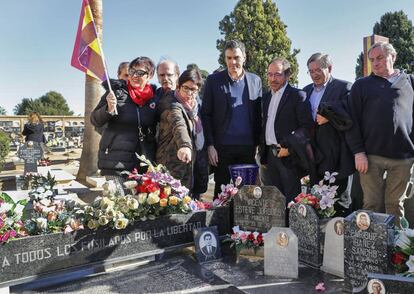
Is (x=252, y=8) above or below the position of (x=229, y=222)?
above

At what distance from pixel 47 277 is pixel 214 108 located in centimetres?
209

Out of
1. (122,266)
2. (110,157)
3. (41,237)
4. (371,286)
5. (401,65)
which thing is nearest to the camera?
(371,286)

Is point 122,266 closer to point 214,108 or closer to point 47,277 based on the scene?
point 47,277

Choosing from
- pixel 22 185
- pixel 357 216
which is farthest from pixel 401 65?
pixel 357 216

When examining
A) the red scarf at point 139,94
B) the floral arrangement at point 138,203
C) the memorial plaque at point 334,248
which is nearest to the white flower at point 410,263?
the memorial plaque at point 334,248

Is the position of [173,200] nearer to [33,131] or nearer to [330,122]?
[330,122]

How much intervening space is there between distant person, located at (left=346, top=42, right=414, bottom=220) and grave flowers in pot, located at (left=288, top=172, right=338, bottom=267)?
950 millimetres

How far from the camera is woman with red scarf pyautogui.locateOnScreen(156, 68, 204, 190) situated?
307 cm

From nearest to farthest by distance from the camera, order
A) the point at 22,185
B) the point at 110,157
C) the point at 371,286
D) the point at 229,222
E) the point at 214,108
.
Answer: the point at 371,286
the point at 229,222
the point at 110,157
the point at 214,108
the point at 22,185

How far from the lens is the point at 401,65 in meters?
26.6

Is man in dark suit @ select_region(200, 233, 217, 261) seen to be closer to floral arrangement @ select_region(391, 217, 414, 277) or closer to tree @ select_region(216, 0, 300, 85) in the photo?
floral arrangement @ select_region(391, 217, 414, 277)

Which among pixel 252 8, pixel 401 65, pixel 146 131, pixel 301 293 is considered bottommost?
pixel 301 293

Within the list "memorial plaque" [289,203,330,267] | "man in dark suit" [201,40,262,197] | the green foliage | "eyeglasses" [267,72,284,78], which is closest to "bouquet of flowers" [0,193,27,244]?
"memorial plaque" [289,203,330,267]

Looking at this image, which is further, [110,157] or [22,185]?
[22,185]
